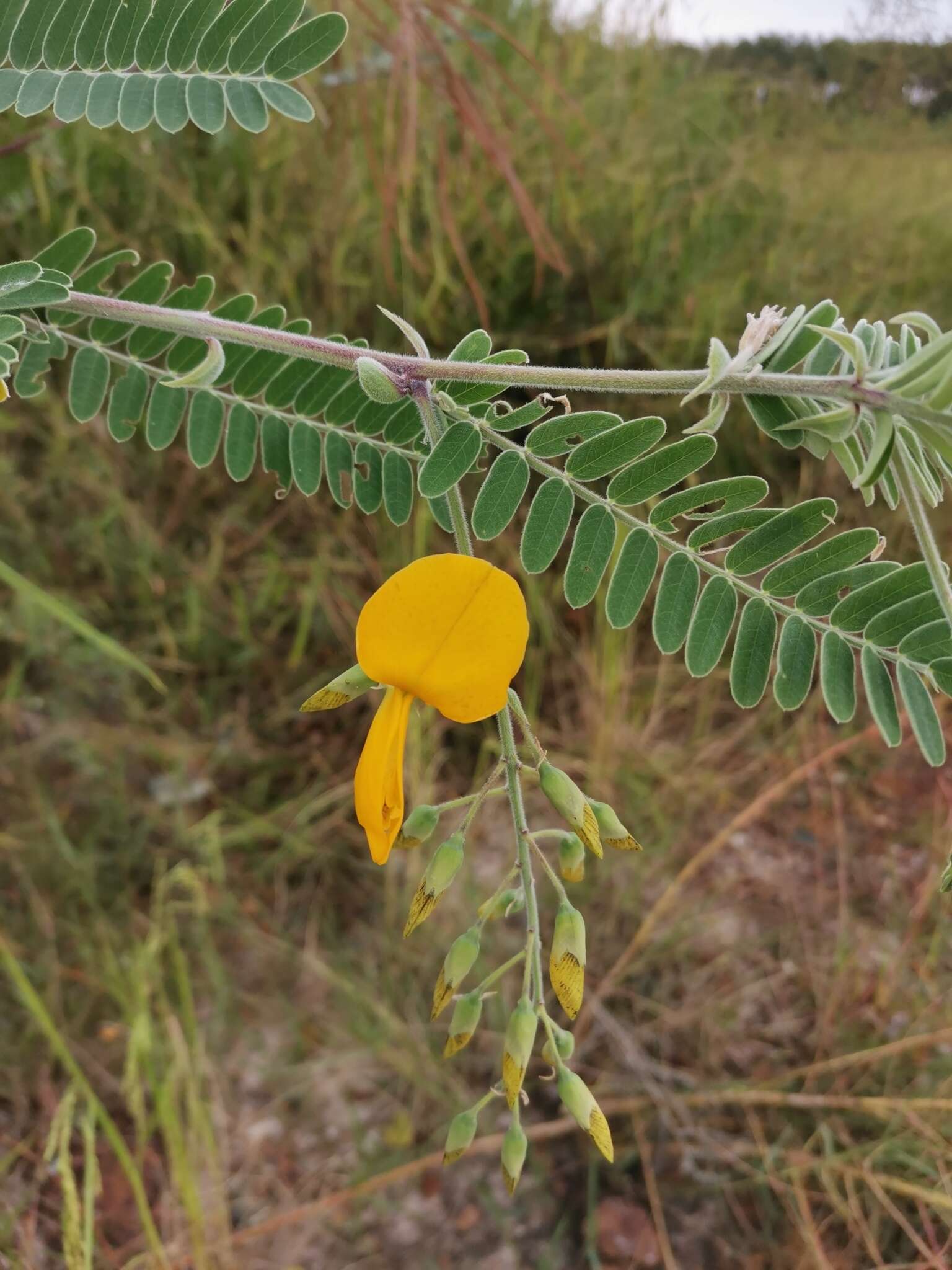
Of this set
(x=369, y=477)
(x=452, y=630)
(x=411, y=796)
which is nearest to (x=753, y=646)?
(x=452, y=630)

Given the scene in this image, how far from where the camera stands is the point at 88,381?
2.59ft

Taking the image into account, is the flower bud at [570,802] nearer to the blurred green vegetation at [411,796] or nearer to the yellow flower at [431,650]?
the yellow flower at [431,650]

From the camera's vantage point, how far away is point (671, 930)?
1.66 m

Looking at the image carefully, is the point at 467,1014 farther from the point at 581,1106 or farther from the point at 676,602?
the point at 676,602

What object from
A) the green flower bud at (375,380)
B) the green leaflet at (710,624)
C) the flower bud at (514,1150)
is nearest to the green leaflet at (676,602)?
the green leaflet at (710,624)

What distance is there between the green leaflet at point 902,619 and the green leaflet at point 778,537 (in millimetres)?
66

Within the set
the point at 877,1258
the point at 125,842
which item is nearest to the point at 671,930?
the point at 877,1258

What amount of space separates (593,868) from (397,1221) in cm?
67

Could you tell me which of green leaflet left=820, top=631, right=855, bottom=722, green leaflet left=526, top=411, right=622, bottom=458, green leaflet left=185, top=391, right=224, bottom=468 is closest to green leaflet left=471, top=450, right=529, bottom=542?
green leaflet left=526, top=411, right=622, bottom=458

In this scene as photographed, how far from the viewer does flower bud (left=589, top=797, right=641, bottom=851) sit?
1.77 ft

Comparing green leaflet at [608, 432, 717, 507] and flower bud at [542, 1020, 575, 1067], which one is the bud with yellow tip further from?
green leaflet at [608, 432, 717, 507]

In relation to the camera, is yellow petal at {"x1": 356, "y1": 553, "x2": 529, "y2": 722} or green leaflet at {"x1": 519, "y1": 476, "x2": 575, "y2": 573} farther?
green leaflet at {"x1": 519, "y1": 476, "x2": 575, "y2": 573}

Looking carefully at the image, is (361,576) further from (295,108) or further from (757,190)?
(757,190)

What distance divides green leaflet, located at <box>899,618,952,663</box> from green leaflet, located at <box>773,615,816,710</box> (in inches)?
2.3
